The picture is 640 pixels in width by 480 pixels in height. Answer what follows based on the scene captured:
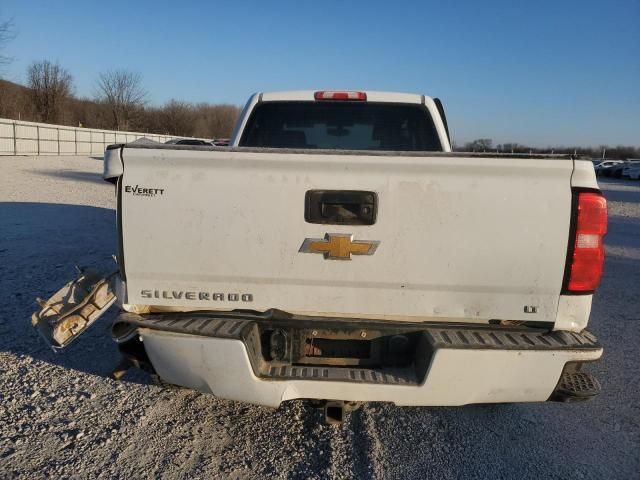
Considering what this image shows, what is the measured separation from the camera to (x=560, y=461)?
3.00 metres

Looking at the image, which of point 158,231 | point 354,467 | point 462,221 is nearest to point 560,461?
point 354,467

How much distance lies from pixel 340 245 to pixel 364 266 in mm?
170

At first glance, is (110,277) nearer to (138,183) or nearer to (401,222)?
(138,183)

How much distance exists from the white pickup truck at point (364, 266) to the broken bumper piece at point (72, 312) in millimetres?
235

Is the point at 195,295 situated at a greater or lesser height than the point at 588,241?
lesser

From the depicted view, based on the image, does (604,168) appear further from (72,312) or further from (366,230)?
(72,312)

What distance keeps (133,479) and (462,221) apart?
7.22 feet

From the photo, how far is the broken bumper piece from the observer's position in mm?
2975

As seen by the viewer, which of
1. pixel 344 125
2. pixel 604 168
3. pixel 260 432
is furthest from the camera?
pixel 604 168

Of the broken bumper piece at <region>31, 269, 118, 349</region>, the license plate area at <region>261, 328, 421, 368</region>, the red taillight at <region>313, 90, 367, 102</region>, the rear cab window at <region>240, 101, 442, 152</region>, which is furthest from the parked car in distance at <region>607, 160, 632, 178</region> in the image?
the broken bumper piece at <region>31, 269, 118, 349</region>

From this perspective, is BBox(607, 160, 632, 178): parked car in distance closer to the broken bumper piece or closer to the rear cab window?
the rear cab window

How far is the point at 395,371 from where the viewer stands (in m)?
2.82

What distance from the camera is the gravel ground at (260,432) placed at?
2855 mm

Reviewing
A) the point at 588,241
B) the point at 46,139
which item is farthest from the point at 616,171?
the point at 588,241
